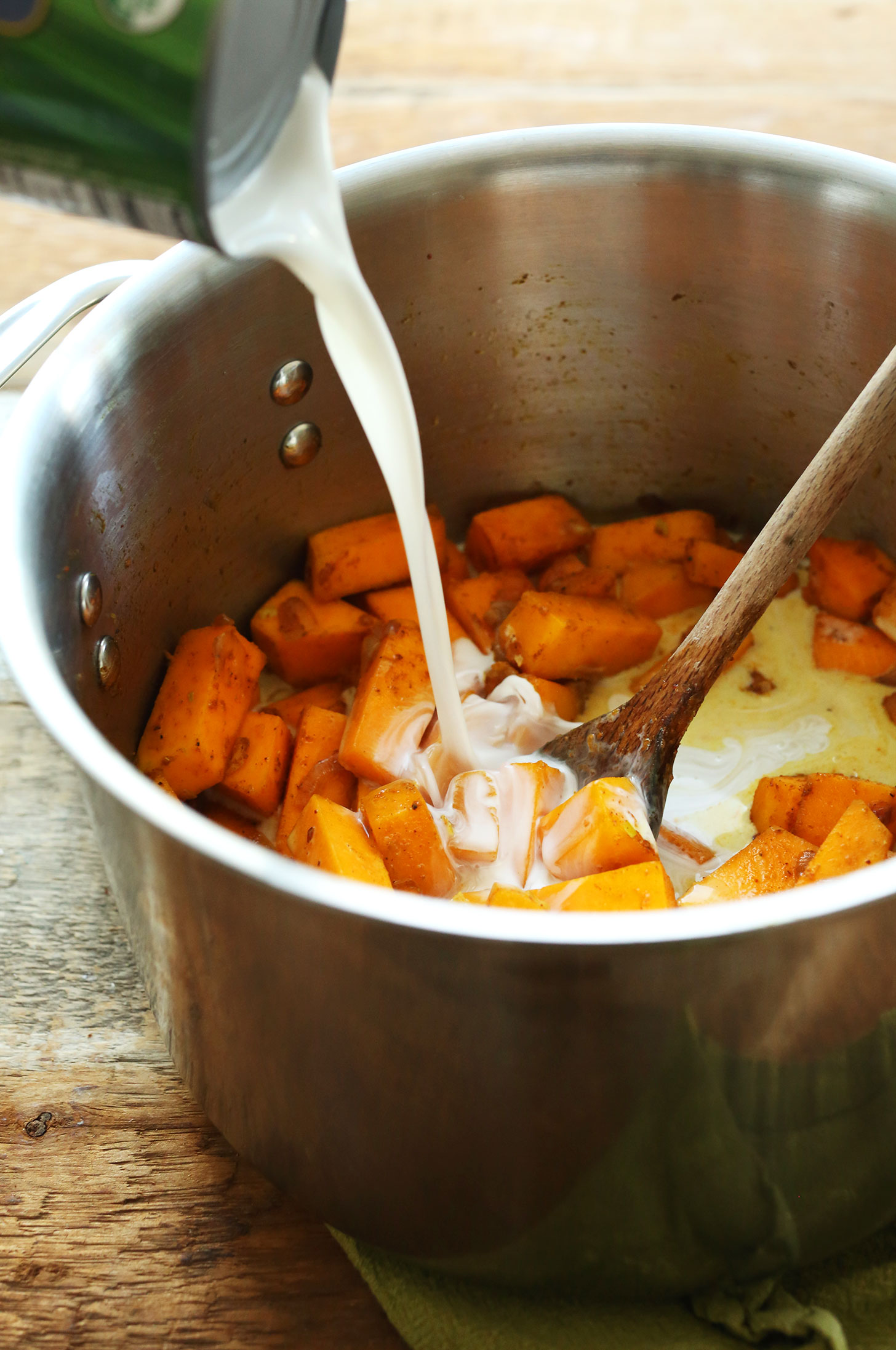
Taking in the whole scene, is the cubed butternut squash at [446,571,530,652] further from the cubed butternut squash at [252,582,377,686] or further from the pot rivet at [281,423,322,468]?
the pot rivet at [281,423,322,468]

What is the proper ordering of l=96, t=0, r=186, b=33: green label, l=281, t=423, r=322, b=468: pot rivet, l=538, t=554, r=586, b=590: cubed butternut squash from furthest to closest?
l=538, t=554, r=586, b=590: cubed butternut squash < l=281, t=423, r=322, b=468: pot rivet < l=96, t=0, r=186, b=33: green label

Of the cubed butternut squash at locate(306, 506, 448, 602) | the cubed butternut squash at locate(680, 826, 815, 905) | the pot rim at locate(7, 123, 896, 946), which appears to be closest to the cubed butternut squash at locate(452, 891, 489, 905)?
the cubed butternut squash at locate(680, 826, 815, 905)

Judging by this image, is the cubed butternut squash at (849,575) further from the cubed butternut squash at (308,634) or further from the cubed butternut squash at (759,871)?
the cubed butternut squash at (308,634)

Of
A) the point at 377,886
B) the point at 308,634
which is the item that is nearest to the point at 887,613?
the point at 308,634

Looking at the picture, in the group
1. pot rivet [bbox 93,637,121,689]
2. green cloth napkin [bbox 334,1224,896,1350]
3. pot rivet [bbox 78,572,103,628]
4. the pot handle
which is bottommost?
green cloth napkin [bbox 334,1224,896,1350]

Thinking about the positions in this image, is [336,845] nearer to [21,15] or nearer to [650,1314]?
[650,1314]
